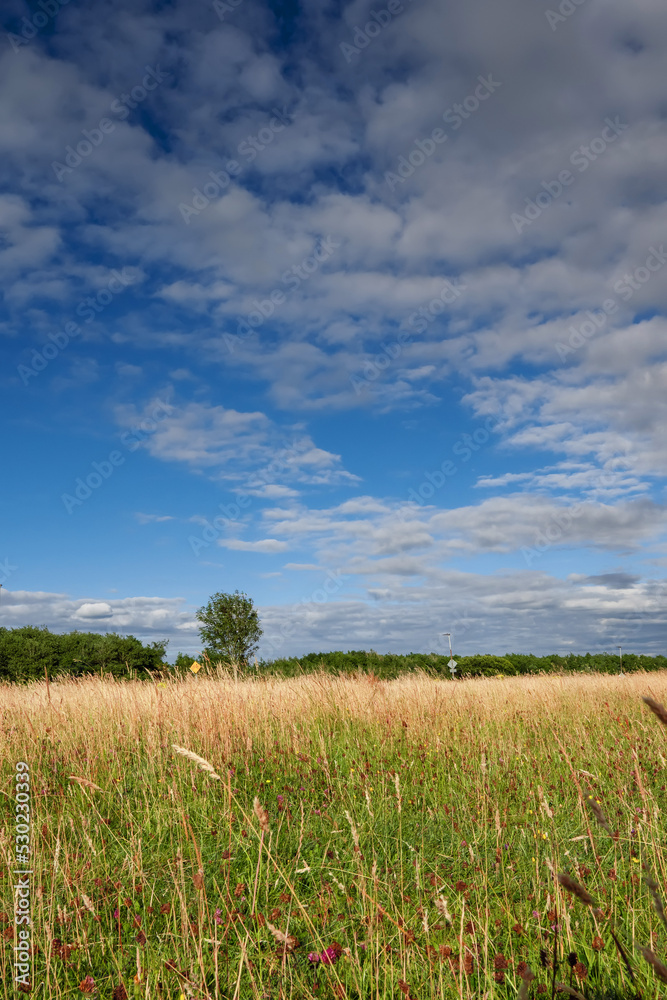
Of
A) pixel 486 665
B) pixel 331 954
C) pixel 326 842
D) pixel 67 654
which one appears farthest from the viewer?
pixel 486 665

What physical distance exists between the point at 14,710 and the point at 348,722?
193 inches

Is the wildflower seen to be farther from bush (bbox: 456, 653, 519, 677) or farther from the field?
bush (bbox: 456, 653, 519, 677)

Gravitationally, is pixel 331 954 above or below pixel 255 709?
below

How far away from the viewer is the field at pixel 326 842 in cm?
292

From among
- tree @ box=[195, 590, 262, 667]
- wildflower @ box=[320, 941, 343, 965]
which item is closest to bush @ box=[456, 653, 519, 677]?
tree @ box=[195, 590, 262, 667]

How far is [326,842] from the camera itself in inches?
183

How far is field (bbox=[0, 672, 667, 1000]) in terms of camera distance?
292 centimetres

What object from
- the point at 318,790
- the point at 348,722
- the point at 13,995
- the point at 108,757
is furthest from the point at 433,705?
the point at 13,995

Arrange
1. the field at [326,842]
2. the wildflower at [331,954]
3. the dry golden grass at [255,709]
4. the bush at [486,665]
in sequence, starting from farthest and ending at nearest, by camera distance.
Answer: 1. the bush at [486,665]
2. the dry golden grass at [255,709]
3. the field at [326,842]
4. the wildflower at [331,954]

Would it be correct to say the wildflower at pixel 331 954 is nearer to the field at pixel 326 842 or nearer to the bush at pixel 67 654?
the field at pixel 326 842

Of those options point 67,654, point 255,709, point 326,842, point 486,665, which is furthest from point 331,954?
point 486,665

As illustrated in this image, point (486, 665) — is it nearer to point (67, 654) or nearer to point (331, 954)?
point (67, 654)

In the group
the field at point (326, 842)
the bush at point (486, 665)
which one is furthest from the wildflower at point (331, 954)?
the bush at point (486, 665)

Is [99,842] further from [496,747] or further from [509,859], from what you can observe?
[496,747]
